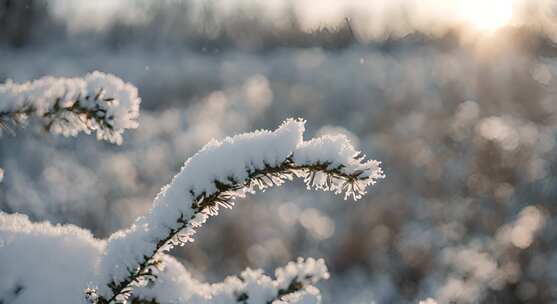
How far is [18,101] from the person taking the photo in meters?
1.16

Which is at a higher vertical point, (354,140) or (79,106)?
(354,140)

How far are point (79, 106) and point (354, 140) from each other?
75.8 ft

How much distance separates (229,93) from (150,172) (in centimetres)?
769

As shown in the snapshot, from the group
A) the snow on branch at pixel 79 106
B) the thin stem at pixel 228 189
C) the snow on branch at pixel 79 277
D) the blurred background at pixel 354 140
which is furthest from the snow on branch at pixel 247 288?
the blurred background at pixel 354 140

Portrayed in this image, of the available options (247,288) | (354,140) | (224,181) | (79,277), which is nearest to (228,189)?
(224,181)

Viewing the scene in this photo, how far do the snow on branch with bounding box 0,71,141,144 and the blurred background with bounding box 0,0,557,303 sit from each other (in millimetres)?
13952

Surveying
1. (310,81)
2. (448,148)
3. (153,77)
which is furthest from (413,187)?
(153,77)

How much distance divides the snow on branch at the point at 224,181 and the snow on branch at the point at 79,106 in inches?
6.8

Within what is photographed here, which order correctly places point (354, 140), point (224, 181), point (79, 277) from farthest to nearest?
1. point (354, 140)
2. point (79, 277)
3. point (224, 181)

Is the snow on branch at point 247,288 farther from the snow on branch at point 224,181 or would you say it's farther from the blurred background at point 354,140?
the blurred background at point 354,140

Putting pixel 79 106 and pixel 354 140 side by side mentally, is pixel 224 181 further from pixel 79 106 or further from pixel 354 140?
pixel 354 140

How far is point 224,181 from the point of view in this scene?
1.12m

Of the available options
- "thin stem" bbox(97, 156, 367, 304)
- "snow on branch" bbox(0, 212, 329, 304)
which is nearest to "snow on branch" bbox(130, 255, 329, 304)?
"snow on branch" bbox(0, 212, 329, 304)

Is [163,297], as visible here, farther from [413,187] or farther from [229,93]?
[229,93]
